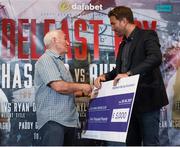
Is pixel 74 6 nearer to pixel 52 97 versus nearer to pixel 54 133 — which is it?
pixel 52 97

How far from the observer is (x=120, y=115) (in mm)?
2842

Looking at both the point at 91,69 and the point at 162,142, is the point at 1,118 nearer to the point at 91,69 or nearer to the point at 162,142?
the point at 91,69

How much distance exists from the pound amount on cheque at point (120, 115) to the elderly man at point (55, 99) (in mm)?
328

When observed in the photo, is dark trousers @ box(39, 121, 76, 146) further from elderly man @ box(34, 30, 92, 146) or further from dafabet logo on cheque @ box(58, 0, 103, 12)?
dafabet logo on cheque @ box(58, 0, 103, 12)

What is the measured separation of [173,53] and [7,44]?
1521 mm

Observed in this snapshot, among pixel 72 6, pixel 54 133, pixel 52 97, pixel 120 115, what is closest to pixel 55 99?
pixel 52 97

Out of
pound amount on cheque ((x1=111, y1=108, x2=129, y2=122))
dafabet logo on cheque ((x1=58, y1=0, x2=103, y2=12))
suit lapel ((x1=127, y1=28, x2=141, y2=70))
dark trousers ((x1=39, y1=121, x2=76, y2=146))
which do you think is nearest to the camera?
pound amount on cheque ((x1=111, y1=108, x2=129, y2=122))

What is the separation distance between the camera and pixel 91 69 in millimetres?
4000

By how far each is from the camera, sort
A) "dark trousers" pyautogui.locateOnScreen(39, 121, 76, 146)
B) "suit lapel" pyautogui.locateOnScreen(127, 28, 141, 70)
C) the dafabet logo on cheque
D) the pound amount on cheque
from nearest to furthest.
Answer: the pound amount on cheque, "dark trousers" pyautogui.locateOnScreen(39, 121, 76, 146), "suit lapel" pyautogui.locateOnScreen(127, 28, 141, 70), the dafabet logo on cheque

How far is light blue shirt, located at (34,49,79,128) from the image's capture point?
303 cm

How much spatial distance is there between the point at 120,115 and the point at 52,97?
53 cm

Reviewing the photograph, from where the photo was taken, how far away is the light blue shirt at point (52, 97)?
3.03 m

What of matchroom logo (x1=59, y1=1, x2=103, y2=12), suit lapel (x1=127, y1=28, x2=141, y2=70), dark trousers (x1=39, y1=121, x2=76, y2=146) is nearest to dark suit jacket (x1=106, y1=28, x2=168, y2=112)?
suit lapel (x1=127, y1=28, x2=141, y2=70)

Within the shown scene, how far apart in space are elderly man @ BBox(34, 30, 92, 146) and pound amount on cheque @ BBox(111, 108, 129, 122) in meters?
0.33
